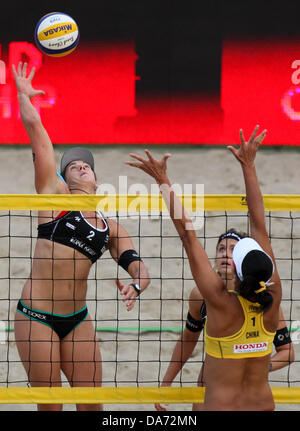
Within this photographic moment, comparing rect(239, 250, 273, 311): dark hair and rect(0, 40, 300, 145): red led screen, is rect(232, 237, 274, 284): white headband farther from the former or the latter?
rect(0, 40, 300, 145): red led screen

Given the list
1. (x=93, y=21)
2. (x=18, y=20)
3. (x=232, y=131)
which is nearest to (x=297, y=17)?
(x=232, y=131)

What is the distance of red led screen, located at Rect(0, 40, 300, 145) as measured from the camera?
9.12 metres

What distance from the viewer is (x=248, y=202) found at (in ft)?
12.0

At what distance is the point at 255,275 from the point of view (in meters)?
3.16

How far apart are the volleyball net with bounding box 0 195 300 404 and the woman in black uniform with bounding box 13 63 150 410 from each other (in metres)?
0.10

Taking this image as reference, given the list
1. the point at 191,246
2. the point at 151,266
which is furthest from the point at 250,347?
the point at 151,266

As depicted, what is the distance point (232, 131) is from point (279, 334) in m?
5.41

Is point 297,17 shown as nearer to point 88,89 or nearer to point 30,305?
point 88,89

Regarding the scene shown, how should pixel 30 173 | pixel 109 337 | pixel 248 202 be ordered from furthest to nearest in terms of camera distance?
pixel 30 173 < pixel 109 337 < pixel 248 202

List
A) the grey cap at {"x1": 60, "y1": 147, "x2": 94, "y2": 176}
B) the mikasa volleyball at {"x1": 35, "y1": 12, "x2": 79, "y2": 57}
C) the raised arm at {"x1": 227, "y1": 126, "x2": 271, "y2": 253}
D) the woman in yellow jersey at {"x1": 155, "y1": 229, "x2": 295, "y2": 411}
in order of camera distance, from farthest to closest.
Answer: the mikasa volleyball at {"x1": 35, "y1": 12, "x2": 79, "y2": 57} < the grey cap at {"x1": 60, "y1": 147, "x2": 94, "y2": 176} < the woman in yellow jersey at {"x1": 155, "y1": 229, "x2": 295, "y2": 411} < the raised arm at {"x1": 227, "y1": 126, "x2": 271, "y2": 253}

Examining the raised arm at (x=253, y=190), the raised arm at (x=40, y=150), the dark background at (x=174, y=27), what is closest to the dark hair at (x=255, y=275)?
the raised arm at (x=253, y=190)

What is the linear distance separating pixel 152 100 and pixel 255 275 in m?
6.31

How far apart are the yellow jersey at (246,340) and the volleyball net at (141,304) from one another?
74cm

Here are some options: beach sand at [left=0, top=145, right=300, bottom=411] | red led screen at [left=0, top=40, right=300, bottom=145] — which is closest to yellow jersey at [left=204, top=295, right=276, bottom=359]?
beach sand at [left=0, top=145, right=300, bottom=411]
